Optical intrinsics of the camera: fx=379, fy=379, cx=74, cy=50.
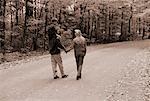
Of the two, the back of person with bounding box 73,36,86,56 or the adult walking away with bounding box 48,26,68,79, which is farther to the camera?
the adult walking away with bounding box 48,26,68,79

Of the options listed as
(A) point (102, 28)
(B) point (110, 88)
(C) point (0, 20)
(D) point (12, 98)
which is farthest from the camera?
(A) point (102, 28)

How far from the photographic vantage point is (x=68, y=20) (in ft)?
132

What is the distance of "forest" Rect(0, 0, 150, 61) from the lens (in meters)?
32.9

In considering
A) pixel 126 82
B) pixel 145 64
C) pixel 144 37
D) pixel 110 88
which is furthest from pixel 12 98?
pixel 144 37

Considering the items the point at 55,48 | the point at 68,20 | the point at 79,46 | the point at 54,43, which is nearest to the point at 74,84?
the point at 79,46

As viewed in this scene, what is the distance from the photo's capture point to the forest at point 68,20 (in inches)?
1297

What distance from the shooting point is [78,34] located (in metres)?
15.7

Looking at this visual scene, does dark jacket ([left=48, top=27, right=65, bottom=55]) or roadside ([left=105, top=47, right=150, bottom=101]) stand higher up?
dark jacket ([left=48, top=27, right=65, bottom=55])

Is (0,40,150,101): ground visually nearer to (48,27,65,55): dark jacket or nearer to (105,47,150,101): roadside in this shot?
(105,47,150,101): roadside

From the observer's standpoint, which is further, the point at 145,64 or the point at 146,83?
the point at 145,64

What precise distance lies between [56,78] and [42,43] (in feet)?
65.0

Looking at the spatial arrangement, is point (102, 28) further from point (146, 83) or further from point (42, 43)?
point (146, 83)

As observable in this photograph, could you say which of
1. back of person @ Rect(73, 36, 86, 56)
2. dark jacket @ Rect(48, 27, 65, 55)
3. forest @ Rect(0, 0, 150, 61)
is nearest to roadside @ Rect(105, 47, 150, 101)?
back of person @ Rect(73, 36, 86, 56)

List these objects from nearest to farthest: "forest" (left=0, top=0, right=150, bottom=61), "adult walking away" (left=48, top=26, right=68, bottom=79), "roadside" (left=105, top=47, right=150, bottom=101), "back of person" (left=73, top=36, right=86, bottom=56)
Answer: "roadside" (left=105, top=47, right=150, bottom=101) < "back of person" (left=73, top=36, right=86, bottom=56) < "adult walking away" (left=48, top=26, right=68, bottom=79) < "forest" (left=0, top=0, right=150, bottom=61)
